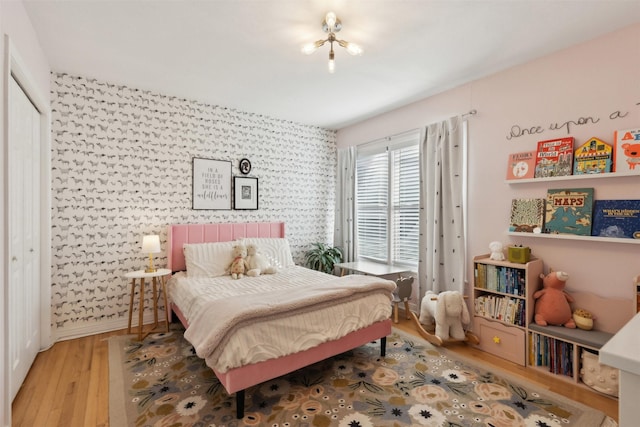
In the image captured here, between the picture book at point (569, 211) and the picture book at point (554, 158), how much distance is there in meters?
0.16

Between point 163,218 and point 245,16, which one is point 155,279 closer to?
point 163,218

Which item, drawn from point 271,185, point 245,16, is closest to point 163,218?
point 271,185

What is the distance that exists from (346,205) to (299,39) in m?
2.74

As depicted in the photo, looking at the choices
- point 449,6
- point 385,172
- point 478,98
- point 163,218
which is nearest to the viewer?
point 449,6

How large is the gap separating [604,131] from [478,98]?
3.71 ft

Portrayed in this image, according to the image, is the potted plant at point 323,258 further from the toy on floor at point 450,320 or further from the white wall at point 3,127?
the white wall at point 3,127

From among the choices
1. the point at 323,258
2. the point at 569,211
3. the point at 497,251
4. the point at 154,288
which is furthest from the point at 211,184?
the point at 569,211

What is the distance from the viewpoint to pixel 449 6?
82.0 inches

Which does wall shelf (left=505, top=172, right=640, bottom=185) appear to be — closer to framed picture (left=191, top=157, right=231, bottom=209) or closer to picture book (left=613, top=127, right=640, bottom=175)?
picture book (left=613, top=127, right=640, bottom=175)

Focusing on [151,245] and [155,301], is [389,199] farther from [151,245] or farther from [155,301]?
[155,301]

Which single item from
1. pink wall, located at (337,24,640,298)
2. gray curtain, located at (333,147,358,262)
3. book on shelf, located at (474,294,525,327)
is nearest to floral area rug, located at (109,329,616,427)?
book on shelf, located at (474,294,525,327)

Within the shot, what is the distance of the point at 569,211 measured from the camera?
257cm

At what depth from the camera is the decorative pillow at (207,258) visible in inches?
134

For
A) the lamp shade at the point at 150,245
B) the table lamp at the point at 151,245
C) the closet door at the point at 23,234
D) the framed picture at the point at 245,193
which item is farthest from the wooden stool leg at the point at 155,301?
the framed picture at the point at 245,193
